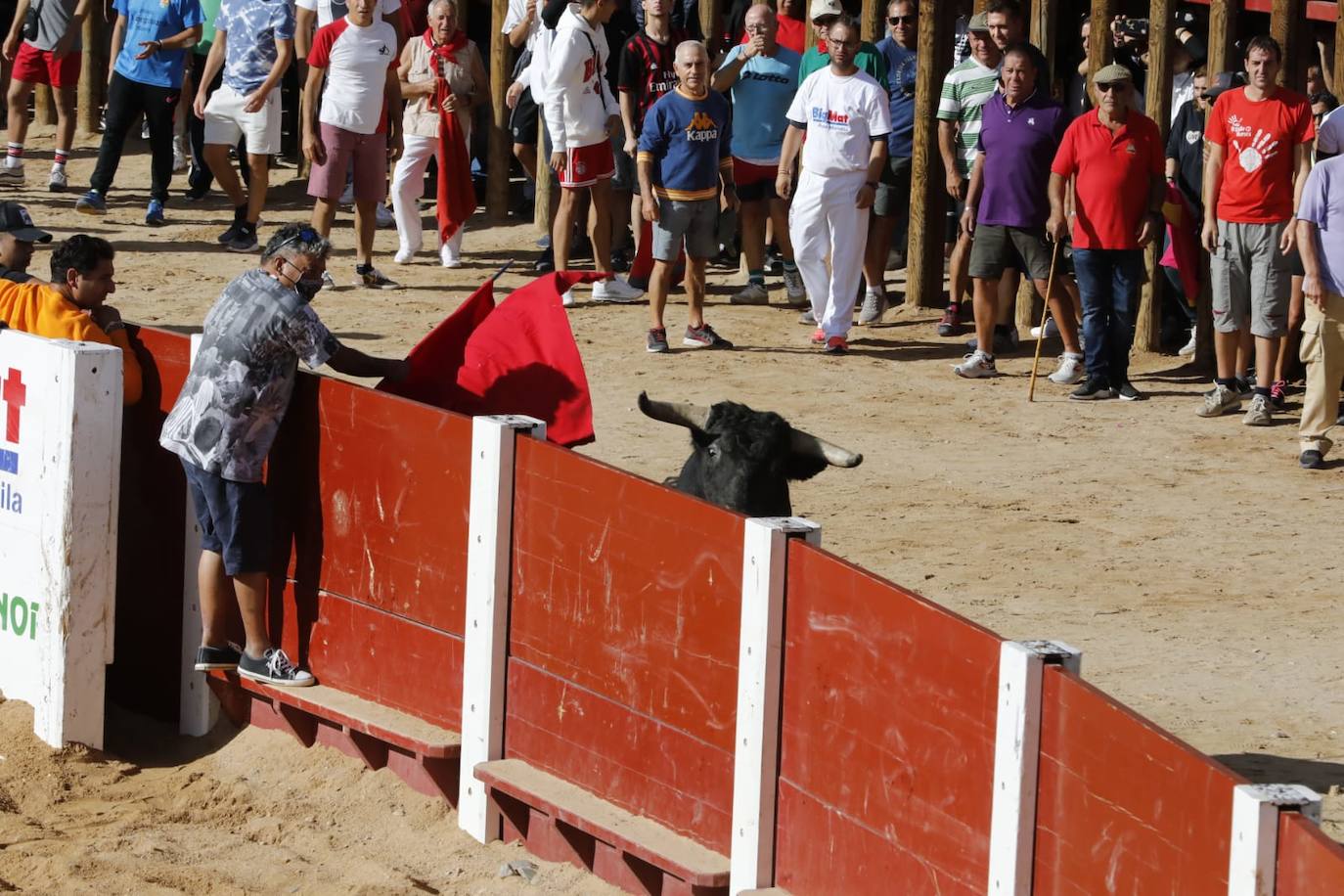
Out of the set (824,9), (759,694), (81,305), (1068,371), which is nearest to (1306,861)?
(759,694)

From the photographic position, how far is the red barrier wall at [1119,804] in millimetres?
3908

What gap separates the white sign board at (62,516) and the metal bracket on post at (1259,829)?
4.11 m

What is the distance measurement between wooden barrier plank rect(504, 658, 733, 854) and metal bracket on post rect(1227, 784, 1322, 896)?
1.88m

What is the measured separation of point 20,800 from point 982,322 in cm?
619

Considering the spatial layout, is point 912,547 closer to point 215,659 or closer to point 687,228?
point 215,659

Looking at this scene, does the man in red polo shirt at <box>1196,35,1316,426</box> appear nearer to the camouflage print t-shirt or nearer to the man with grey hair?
the man with grey hair

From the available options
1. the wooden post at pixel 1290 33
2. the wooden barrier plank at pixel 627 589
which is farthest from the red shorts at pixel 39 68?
the wooden barrier plank at pixel 627 589

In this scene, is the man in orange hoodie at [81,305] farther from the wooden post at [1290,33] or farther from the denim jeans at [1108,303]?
the wooden post at [1290,33]

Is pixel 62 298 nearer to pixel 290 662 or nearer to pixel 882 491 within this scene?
pixel 290 662

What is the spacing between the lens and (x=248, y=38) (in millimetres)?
13273

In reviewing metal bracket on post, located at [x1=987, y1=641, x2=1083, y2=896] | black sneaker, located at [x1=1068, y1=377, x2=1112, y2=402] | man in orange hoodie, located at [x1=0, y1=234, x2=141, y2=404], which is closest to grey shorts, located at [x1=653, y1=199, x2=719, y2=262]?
black sneaker, located at [x1=1068, y1=377, x2=1112, y2=402]

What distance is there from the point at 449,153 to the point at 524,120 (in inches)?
30.2

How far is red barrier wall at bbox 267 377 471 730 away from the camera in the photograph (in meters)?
6.25

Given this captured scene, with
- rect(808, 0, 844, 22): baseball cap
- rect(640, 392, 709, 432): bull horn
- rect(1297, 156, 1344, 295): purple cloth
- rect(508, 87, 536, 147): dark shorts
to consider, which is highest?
rect(808, 0, 844, 22): baseball cap
